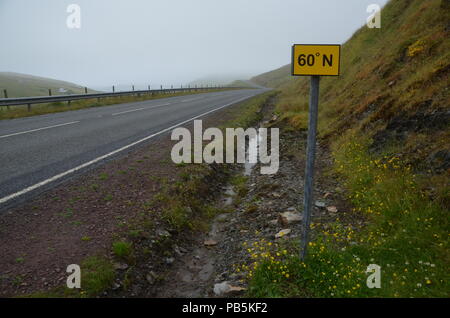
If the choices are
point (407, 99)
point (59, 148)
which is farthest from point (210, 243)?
point (407, 99)

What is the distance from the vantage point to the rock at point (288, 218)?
476cm

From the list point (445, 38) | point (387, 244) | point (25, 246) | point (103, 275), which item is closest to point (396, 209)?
point (387, 244)

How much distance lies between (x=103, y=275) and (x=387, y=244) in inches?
131

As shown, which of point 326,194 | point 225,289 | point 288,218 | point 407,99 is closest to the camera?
point 225,289

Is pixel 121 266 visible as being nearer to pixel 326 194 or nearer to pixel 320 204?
pixel 320 204

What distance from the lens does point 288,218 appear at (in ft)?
15.9

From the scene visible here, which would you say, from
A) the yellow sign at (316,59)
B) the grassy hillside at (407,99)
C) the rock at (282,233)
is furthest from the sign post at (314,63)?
the grassy hillside at (407,99)

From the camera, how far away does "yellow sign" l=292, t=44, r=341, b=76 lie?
3057 millimetres

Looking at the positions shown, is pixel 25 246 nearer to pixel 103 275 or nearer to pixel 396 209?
pixel 103 275

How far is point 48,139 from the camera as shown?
871 cm

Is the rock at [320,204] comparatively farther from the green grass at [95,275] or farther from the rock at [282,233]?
the green grass at [95,275]

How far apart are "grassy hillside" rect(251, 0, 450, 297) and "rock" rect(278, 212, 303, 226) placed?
58 cm

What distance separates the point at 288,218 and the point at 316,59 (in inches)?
104
